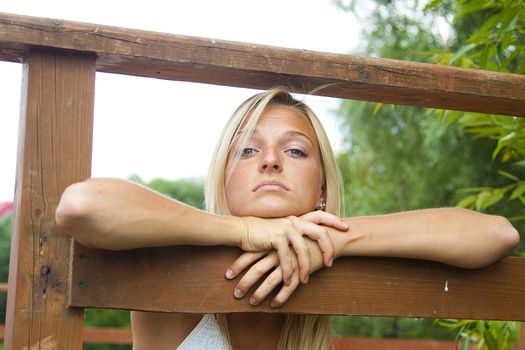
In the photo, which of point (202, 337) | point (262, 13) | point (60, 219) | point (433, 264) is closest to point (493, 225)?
point (433, 264)

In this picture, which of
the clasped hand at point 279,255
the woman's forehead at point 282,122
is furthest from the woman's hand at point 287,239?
the woman's forehead at point 282,122

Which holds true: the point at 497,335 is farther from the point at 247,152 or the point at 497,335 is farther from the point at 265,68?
the point at 265,68

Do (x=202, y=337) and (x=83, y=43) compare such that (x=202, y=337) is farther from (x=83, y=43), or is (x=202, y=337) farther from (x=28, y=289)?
(x=83, y=43)

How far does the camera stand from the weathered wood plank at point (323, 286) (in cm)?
137

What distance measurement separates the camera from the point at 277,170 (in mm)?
1812

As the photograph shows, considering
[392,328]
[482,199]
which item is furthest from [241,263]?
[392,328]

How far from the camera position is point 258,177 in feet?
5.95

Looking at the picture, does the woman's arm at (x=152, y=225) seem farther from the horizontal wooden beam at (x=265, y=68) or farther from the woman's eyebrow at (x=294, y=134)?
the woman's eyebrow at (x=294, y=134)

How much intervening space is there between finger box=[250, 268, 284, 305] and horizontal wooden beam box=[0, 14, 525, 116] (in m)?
0.40

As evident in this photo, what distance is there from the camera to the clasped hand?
1.44 meters

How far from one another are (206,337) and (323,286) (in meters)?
0.43

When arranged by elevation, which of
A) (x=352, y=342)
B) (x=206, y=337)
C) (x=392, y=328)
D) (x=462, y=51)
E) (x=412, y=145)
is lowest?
(x=392, y=328)

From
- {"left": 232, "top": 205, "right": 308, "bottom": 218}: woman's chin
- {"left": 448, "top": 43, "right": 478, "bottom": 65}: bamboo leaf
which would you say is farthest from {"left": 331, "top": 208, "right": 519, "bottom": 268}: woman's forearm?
{"left": 448, "top": 43, "right": 478, "bottom": 65}: bamboo leaf

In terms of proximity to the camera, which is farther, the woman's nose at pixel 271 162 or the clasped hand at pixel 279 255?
the woman's nose at pixel 271 162
